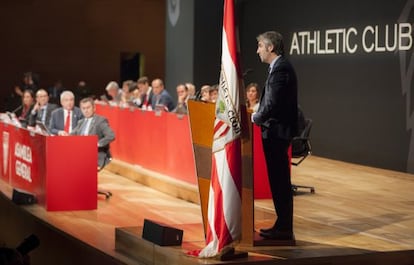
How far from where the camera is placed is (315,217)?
8117 millimetres

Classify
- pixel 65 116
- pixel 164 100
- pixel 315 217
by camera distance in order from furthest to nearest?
1. pixel 164 100
2. pixel 65 116
3. pixel 315 217

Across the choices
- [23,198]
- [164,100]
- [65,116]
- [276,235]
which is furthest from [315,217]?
[164,100]

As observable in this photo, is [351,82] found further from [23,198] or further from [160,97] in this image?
[23,198]

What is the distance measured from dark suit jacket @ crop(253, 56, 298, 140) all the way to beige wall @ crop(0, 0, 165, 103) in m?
16.6

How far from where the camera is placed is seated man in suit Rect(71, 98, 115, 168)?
9.34 m

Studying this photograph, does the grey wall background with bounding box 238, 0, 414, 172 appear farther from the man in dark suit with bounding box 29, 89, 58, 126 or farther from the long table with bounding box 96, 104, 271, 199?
the man in dark suit with bounding box 29, 89, 58, 126

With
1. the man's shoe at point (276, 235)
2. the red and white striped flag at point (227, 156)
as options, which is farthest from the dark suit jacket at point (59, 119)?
the red and white striped flag at point (227, 156)

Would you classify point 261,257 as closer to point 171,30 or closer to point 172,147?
point 172,147

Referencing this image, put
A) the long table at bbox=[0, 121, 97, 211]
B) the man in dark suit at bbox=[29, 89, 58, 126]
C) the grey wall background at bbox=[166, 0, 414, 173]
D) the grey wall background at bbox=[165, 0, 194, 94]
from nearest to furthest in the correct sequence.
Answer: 1. the long table at bbox=[0, 121, 97, 211]
2. the man in dark suit at bbox=[29, 89, 58, 126]
3. the grey wall background at bbox=[166, 0, 414, 173]
4. the grey wall background at bbox=[165, 0, 194, 94]

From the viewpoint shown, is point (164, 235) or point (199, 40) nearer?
point (164, 235)

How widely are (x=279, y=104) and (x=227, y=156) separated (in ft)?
2.30

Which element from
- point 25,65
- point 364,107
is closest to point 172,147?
point 364,107

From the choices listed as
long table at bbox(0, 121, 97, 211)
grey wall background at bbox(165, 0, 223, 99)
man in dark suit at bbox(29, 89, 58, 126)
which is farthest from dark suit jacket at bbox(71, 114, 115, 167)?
grey wall background at bbox(165, 0, 223, 99)

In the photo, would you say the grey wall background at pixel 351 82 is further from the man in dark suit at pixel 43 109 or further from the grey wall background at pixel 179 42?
the man in dark suit at pixel 43 109
